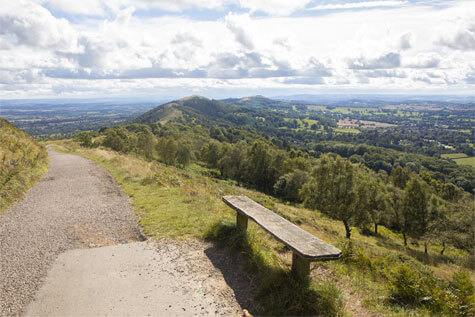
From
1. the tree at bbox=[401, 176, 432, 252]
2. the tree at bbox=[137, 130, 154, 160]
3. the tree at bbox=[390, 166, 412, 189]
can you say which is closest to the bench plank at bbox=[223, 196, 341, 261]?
the tree at bbox=[401, 176, 432, 252]

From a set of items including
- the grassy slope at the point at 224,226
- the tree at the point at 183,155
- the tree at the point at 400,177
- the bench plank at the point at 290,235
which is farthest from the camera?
the tree at the point at 400,177

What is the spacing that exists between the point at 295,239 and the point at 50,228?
7.82 metres

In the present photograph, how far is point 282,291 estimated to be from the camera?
5.05m

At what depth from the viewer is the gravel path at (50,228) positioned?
5883mm

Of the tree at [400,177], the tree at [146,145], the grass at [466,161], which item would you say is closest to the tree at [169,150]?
the tree at [146,145]

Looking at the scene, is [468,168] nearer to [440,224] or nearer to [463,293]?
[440,224]

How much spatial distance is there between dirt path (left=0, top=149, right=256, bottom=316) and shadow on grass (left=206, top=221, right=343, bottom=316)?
397 millimetres

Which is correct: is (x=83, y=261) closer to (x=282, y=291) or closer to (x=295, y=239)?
(x=282, y=291)

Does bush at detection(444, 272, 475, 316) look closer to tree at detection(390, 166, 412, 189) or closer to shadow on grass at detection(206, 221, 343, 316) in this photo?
shadow on grass at detection(206, 221, 343, 316)

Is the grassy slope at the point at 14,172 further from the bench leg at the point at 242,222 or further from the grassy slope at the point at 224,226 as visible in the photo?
the bench leg at the point at 242,222

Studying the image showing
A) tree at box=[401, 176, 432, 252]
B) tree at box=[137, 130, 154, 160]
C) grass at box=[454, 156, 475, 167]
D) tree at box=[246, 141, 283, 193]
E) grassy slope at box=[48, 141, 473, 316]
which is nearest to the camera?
grassy slope at box=[48, 141, 473, 316]

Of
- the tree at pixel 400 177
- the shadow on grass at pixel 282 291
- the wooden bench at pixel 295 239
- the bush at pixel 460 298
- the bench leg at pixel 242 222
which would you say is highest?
the wooden bench at pixel 295 239

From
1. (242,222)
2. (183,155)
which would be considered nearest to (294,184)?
(183,155)

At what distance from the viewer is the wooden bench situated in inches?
192
